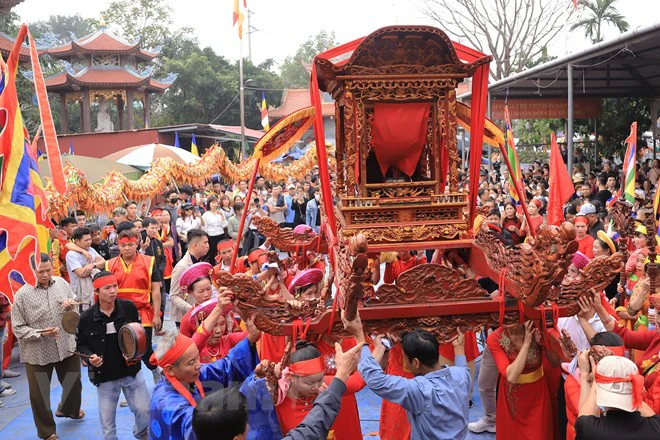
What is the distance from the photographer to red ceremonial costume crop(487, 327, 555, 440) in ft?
12.8

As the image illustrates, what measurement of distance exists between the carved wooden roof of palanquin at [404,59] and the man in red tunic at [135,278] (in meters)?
2.63

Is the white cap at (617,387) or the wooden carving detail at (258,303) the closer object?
the white cap at (617,387)

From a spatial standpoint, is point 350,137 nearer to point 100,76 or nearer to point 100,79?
point 100,79

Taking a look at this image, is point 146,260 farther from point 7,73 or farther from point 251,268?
point 7,73

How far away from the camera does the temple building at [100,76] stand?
28.1m

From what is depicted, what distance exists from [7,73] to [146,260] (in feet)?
7.14

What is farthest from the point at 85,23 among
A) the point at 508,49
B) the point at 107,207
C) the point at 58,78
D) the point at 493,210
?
the point at 493,210

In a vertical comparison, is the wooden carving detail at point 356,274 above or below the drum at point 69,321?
above

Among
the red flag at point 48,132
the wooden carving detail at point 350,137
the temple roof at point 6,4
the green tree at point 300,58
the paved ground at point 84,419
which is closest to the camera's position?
the wooden carving detail at point 350,137

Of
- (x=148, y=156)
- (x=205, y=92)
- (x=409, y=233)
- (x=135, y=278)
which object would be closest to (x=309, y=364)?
(x=409, y=233)

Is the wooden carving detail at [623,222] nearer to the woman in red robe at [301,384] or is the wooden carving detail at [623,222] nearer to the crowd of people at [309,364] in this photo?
the crowd of people at [309,364]

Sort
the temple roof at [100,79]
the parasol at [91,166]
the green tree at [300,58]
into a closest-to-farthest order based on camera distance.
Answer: the parasol at [91,166] → the temple roof at [100,79] → the green tree at [300,58]

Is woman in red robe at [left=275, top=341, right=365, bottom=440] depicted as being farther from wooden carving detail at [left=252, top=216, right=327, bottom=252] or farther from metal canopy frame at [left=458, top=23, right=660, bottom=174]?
metal canopy frame at [left=458, top=23, right=660, bottom=174]

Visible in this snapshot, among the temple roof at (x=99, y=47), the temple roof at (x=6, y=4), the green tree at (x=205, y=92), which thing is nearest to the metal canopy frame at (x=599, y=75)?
the temple roof at (x=6, y=4)
